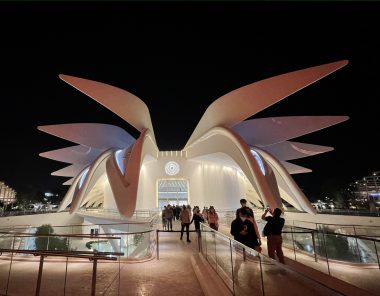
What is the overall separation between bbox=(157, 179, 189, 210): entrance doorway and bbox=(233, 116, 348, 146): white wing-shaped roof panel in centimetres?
1201

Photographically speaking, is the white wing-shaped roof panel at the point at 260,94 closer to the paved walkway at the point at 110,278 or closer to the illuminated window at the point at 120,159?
the illuminated window at the point at 120,159

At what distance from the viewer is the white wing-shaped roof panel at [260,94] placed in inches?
646

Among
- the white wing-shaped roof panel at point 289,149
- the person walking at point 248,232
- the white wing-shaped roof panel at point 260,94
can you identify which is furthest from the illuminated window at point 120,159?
the person walking at point 248,232

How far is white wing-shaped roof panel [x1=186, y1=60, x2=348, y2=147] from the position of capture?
16406mm

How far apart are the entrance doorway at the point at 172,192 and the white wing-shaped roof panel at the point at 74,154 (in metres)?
8.90

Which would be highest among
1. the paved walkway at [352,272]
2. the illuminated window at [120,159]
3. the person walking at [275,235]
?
the illuminated window at [120,159]

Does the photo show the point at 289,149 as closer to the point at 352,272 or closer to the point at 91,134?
the point at 91,134

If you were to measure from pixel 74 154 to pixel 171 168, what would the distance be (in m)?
11.2

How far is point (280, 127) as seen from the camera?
23312 millimetres

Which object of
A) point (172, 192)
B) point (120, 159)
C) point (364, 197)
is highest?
point (120, 159)

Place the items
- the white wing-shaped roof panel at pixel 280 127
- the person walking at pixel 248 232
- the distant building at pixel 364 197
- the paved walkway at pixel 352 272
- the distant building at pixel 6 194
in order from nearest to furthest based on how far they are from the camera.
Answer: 1. the paved walkway at pixel 352 272
2. the person walking at pixel 248 232
3. the white wing-shaped roof panel at pixel 280 127
4. the distant building at pixel 364 197
5. the distant building at pixel 6 194

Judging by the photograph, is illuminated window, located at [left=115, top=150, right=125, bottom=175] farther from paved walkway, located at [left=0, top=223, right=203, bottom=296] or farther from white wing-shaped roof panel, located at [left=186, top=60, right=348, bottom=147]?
paved walkway, located at [left=0, top=223, right=203, bottom=296]

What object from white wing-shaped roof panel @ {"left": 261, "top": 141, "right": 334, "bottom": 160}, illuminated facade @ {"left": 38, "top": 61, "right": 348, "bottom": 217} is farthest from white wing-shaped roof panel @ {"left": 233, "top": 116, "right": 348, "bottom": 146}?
white wing-shaped roof panel @ {"left": 261, "top": 141, "right": 334, "bottom": 160}

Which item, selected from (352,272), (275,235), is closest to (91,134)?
(275,235)
